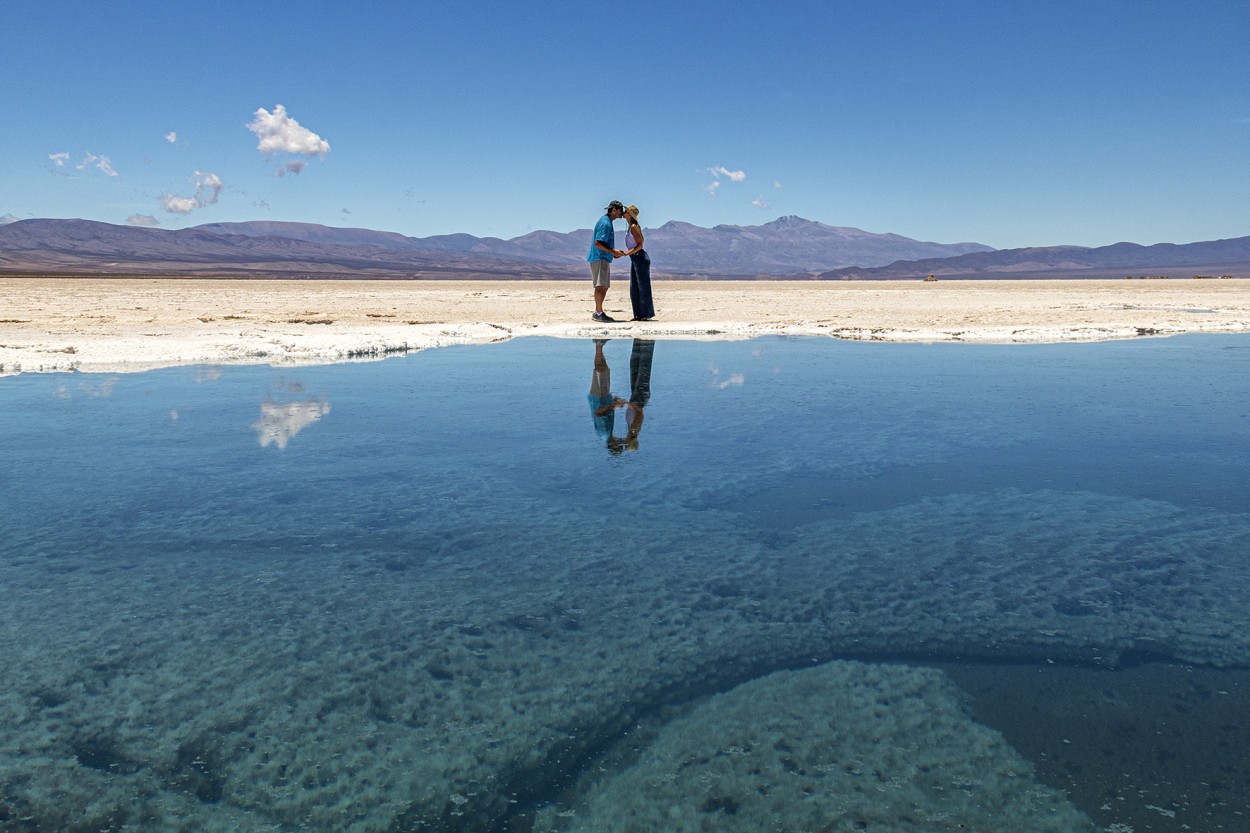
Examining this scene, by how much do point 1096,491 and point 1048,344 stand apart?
8131 millimetres

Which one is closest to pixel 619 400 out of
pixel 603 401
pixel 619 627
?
pixel 603 401

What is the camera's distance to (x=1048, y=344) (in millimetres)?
11789

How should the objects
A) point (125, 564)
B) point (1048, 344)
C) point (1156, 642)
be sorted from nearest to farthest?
point (1156, 642) → point (125, 564) → point (1048, 344)

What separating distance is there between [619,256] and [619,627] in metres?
10.8

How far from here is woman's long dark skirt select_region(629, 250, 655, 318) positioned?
44.6ft

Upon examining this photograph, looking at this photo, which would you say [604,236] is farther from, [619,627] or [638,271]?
[619,627]

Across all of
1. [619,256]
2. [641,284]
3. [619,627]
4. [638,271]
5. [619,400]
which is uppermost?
[619,256]

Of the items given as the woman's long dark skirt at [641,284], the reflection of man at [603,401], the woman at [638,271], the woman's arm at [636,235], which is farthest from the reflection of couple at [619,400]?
the woman's long dark skirt at [641,284]

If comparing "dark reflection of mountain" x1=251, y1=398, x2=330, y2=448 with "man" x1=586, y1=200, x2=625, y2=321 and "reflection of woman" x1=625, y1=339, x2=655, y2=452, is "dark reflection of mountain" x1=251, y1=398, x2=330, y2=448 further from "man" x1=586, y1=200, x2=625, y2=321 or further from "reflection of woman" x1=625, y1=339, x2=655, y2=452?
"man" x1=586, y1=200, x2=625, y2=321

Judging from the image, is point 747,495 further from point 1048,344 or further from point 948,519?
point 1048,344

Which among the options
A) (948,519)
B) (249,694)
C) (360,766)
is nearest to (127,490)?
(249,694)

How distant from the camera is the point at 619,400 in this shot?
7020 millimetres

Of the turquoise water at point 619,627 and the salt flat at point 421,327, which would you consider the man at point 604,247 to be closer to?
the salt flat at point 421,327

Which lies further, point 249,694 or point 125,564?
point 125,564
